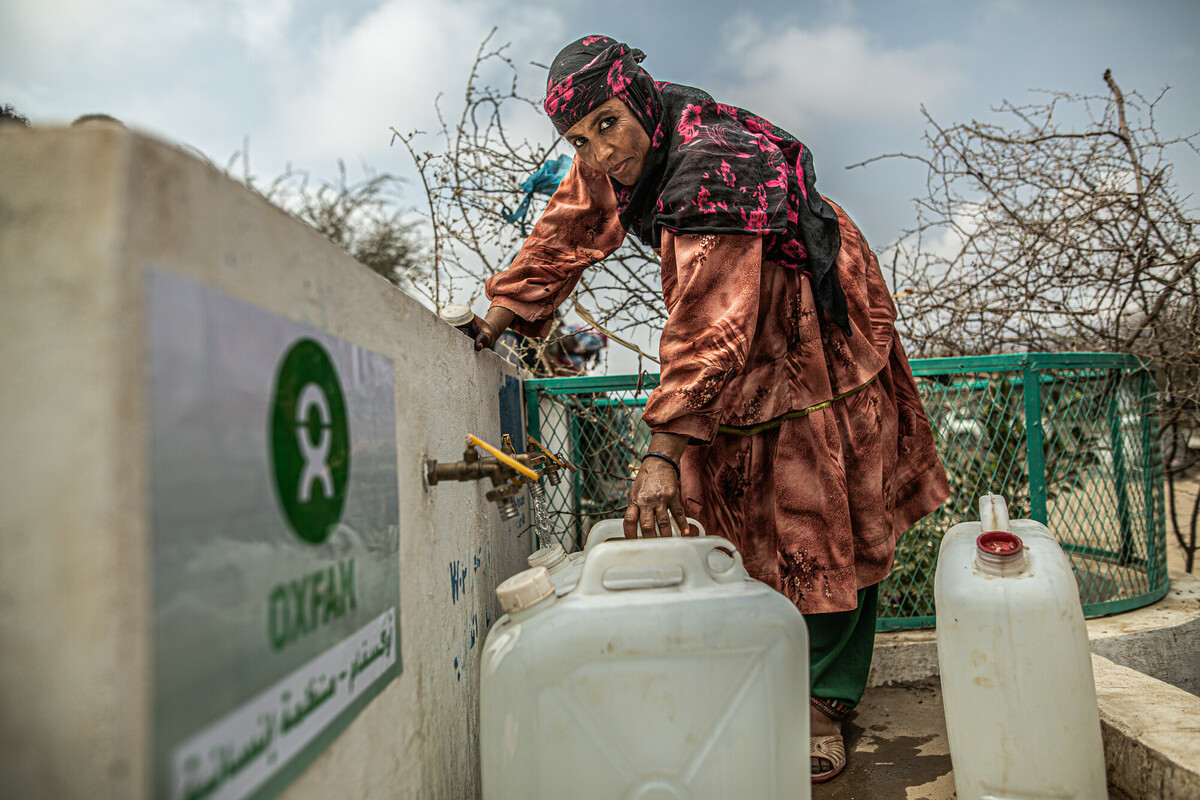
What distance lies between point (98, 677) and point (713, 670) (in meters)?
0.88

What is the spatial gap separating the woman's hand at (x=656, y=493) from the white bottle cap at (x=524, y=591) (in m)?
0.24

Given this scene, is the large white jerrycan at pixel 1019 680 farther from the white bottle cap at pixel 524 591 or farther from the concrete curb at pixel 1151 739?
the white bottle cap at pixel 524 591

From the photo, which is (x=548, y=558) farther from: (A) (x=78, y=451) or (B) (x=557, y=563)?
(A) (x=78, y=451)

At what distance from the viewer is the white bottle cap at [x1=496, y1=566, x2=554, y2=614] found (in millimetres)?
1196

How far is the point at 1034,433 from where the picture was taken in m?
2.49

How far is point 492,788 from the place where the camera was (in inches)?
45.0

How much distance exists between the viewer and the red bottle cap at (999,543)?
1377mm

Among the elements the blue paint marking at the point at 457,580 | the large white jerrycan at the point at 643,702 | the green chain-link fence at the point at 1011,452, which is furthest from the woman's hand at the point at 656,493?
the green chain-link fence at the point at 1011,452

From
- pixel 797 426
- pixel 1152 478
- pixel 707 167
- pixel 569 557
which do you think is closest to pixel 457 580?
pixel 569 557

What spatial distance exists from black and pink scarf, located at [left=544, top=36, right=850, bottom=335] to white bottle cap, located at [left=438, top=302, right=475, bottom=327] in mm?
489

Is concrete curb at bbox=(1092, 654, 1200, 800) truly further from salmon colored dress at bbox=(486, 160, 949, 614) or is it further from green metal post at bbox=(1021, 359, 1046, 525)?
green metal post at bbox=(1021, 359, 1046, 525)

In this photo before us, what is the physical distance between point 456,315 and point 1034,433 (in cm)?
207

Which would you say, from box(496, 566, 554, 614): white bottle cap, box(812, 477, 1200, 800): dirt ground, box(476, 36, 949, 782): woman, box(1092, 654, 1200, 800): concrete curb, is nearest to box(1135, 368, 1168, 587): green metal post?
box(812, 477, 1200, 800): dirt ground

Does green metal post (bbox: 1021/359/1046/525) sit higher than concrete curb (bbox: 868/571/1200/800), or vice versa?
green metal post (bbox: 1021/359/1046/525)
